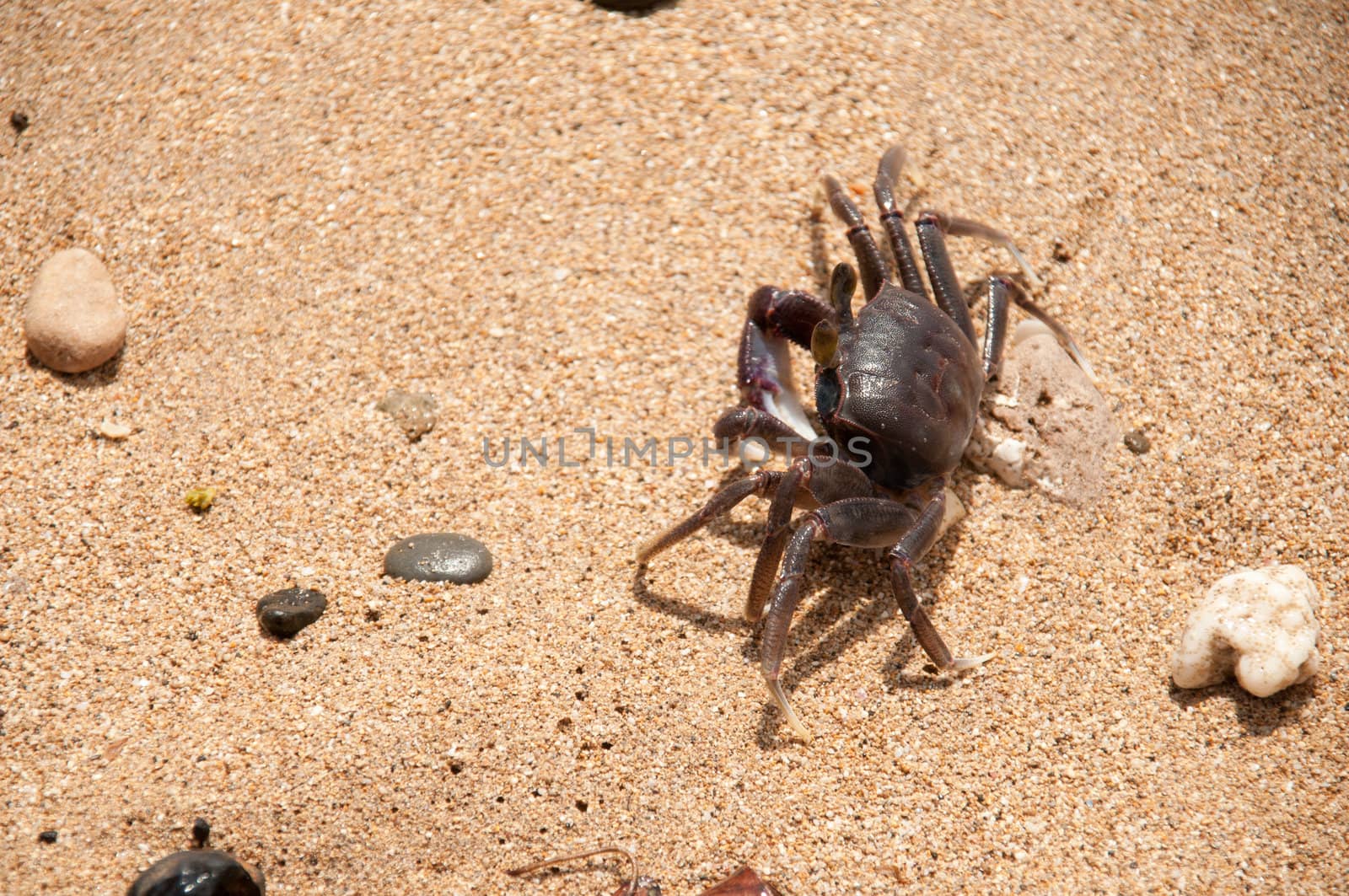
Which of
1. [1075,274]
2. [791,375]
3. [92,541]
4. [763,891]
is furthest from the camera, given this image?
[1075,274]

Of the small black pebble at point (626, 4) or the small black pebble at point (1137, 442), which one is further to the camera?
the small black pebble at point (626, 4)

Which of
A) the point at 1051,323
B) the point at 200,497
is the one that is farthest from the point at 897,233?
the point at 200,497

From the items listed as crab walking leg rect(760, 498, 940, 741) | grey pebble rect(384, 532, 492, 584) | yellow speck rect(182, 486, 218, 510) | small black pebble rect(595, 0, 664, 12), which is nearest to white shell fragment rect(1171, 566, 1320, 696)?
crab walking leg rect(760, 498, 940, 741)

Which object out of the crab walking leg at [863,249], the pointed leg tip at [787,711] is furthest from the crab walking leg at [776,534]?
the crab walking leg at [863,249]

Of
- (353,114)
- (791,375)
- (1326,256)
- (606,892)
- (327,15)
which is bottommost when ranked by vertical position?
(606,892)

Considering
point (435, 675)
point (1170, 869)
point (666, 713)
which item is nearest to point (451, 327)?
point (435, 675)

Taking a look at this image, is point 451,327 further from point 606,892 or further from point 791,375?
point 606,892

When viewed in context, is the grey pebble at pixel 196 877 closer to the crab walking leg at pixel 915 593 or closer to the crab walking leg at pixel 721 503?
the crab walking leg at pixel 721 503
